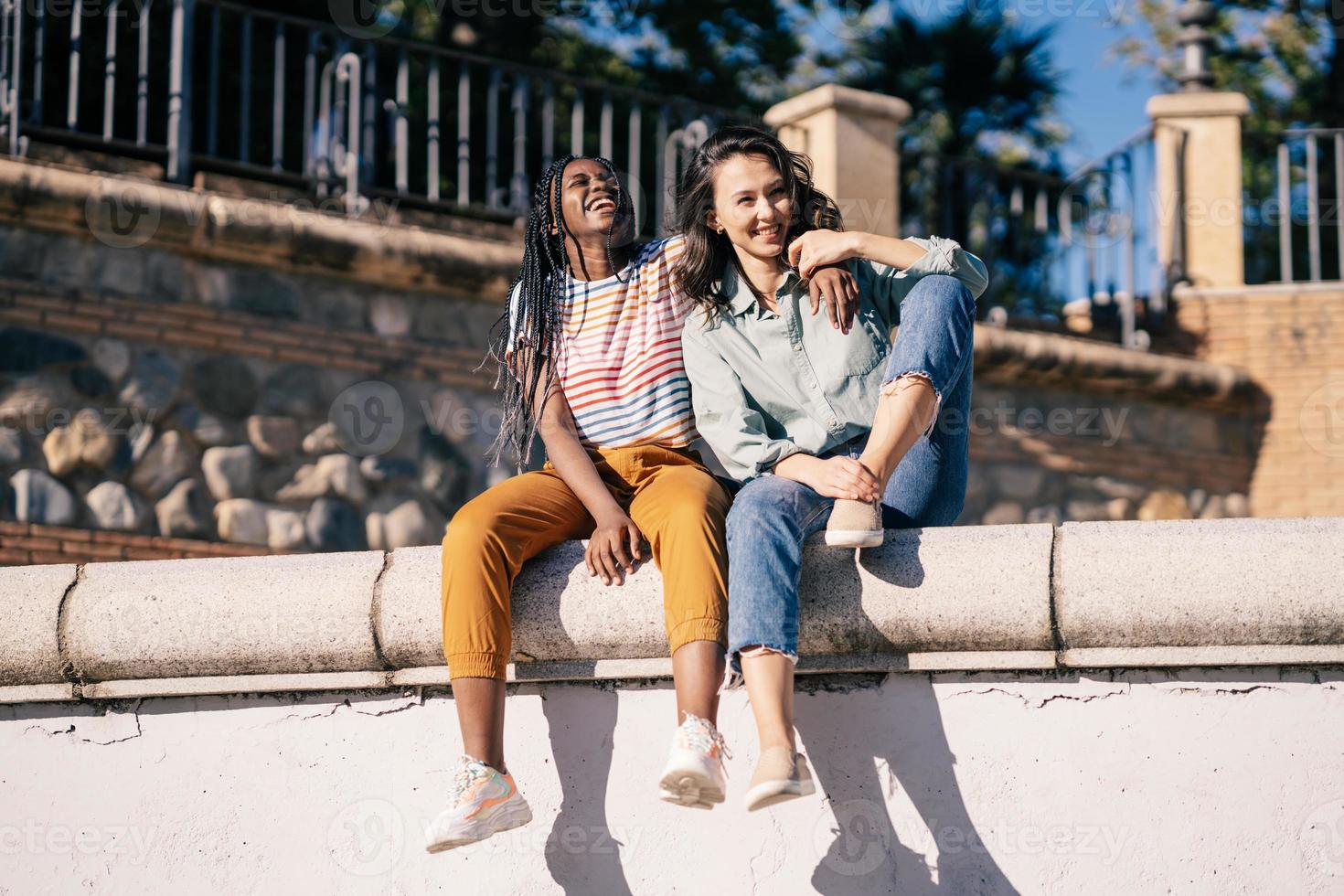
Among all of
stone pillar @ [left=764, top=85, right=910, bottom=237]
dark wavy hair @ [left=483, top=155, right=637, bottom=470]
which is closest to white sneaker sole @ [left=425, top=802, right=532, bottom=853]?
dark wavy hair @ [left=483, top=155, right=637, bottom=470]

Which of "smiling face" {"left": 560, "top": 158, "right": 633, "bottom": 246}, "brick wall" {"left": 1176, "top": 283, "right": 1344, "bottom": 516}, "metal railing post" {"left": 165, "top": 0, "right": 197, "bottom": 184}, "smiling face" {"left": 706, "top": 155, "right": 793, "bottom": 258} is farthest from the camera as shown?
"brick wall" {"left": 1176, "top": 283, "right": 1344, "bottom": 516}

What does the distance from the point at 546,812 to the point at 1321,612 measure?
1.39 meters

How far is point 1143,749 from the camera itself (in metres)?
2.51

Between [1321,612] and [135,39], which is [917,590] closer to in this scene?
[1321,612]

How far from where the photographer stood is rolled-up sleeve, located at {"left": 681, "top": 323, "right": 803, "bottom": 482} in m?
2.98

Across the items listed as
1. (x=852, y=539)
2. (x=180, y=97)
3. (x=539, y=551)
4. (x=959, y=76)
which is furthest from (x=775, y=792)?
(x=959, y=76)

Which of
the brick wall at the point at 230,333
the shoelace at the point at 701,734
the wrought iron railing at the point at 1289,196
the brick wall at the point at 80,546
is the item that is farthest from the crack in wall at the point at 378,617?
the wrought iron railing at the point at 1289,196

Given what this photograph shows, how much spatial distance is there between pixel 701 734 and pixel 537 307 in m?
1.23

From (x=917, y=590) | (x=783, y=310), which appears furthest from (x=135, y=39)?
(x=917, y=590)

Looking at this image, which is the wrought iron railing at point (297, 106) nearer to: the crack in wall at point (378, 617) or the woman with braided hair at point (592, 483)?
the woman with braided hair at point (592, 483)

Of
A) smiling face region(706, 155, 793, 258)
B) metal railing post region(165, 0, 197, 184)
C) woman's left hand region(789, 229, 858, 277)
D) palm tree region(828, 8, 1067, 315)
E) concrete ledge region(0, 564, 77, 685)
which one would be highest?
palm tree region(828, 8, 1067, 315)

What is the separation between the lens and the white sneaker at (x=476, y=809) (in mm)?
2576

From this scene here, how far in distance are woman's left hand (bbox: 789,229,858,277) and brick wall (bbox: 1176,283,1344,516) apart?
6629 mm

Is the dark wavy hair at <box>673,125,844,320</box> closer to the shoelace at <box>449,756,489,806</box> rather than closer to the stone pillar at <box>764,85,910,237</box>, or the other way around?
the shoelace at <box>449,756,489,806</box>
